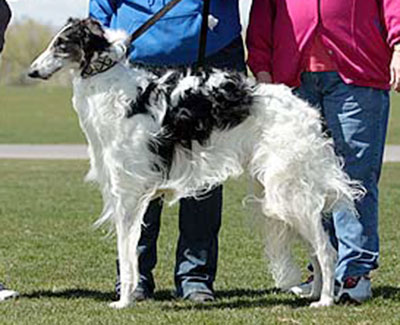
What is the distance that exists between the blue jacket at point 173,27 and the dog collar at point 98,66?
484 mm

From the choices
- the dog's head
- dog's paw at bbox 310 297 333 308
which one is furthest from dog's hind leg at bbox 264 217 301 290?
the dog's head

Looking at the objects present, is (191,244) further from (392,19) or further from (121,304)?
(392,19)

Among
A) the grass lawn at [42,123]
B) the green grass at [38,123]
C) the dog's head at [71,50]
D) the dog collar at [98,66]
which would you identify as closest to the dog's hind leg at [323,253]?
the dog collar at [98,66]

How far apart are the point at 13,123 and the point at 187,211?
106ft

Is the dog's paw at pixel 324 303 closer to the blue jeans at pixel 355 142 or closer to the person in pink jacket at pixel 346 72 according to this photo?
the person in pink jacket at pixel 346 72

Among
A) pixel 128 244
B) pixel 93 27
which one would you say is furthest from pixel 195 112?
pixel 128 244

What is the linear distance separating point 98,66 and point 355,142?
189 centimetres

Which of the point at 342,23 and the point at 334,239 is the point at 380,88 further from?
the point at 334,239

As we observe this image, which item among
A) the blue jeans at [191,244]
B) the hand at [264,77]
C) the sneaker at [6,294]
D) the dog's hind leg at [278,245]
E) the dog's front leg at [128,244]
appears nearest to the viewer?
the dog's front leg at [128,244]

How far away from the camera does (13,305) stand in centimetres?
707

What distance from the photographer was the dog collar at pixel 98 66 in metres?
6.67

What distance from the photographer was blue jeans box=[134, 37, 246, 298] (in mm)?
7508

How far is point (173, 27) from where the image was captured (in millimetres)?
7062

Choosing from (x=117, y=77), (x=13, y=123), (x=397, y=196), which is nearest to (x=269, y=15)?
(x=117, y=77)
